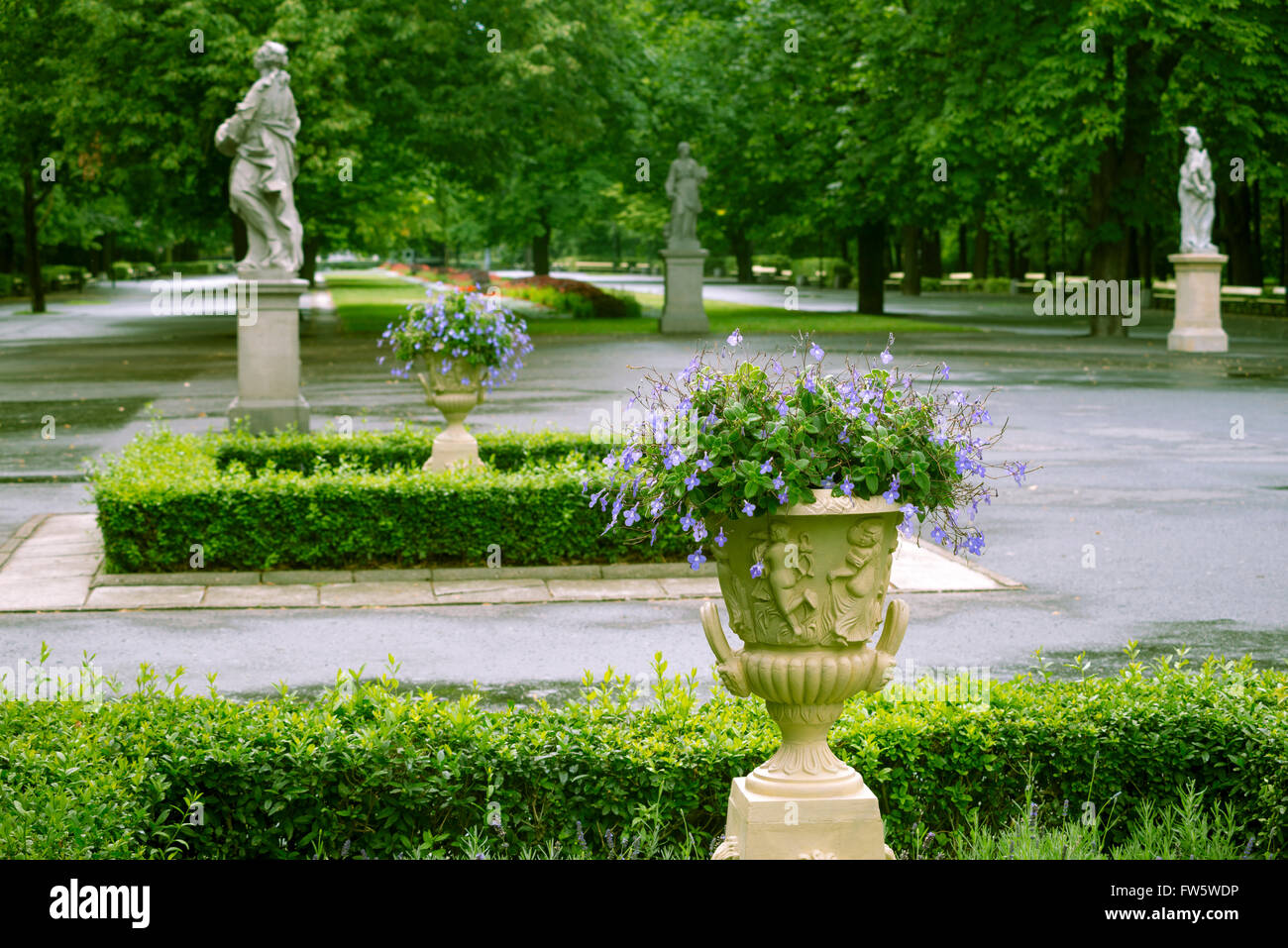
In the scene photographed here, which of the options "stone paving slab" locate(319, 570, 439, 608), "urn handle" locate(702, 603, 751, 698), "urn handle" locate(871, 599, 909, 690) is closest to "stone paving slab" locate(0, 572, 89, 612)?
"stone paving slab" locate(319, 570, 439, 608)

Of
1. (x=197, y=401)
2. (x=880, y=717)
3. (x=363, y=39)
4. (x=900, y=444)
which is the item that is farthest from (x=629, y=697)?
(x=363, y=39)

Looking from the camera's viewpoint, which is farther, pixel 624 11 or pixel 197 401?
pixel 624 11

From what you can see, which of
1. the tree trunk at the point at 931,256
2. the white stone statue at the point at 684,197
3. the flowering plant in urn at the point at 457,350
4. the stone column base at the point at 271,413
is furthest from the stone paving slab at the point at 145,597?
the tree trunk at the point at 931,256

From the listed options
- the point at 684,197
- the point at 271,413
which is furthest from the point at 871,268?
the point at 271,413

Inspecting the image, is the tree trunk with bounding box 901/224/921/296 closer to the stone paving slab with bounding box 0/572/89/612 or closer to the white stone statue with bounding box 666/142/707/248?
the white stone statue with bounding box 666/142/707/248

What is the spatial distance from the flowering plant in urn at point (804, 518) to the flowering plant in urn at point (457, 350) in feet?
25.4

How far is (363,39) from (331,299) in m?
30.0

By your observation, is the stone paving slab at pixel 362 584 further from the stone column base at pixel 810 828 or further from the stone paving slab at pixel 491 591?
the stone column base at pixel 810 828

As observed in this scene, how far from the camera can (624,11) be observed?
144ft

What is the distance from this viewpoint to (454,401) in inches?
494

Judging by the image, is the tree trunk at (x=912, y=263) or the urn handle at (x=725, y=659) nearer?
the urn handle at (x=725, y=659)

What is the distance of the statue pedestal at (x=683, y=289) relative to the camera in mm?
35594

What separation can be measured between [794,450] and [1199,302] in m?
29.3
